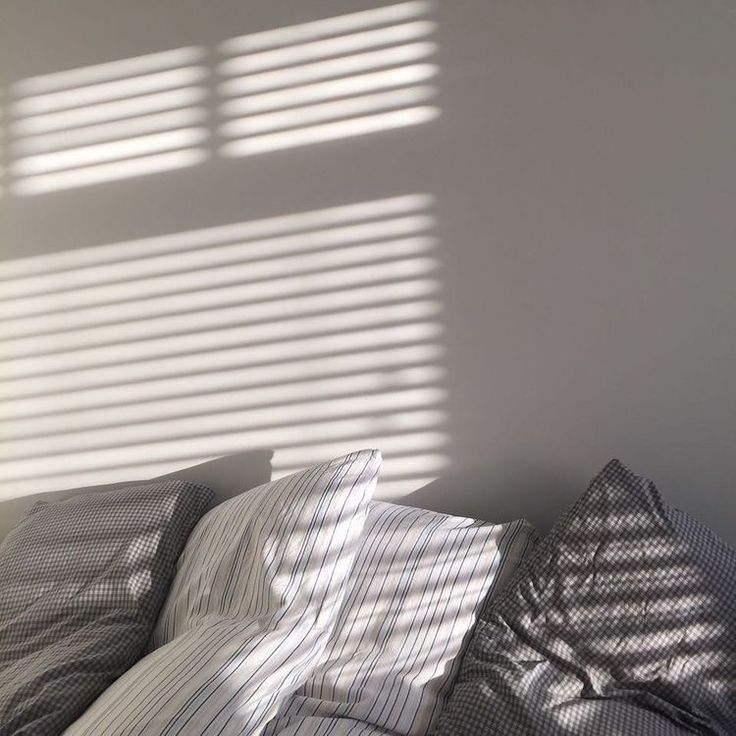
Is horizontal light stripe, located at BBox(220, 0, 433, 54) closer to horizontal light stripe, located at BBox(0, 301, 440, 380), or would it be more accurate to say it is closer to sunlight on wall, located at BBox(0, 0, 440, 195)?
sunlight on wall, located at BBox(0, 0, 440, 195)

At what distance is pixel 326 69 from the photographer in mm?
1979

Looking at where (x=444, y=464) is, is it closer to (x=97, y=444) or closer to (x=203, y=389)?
(x=203, y=389)

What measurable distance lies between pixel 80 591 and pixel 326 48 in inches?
49.1

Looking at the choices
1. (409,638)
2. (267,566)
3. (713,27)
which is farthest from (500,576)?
(713,27)

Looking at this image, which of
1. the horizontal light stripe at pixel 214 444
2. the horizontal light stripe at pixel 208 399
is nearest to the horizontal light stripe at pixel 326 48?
the horizontal light stripe at pixel 208 399

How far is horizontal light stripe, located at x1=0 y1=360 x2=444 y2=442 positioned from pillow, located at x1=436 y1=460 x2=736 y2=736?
50cm

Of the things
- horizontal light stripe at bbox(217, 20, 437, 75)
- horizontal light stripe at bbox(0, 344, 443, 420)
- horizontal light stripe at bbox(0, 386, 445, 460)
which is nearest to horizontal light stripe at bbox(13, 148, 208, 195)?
horizontal light stripe at bbox(217, 20, 437, 75)

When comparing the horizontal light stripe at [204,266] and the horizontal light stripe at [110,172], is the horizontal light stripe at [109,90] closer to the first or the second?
the horizontal light stripe at [110,172]

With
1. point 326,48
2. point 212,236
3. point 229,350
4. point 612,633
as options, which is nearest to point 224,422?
point 229,350

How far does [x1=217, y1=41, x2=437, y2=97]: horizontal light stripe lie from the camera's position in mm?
1904

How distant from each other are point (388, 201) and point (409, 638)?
888 millimetres

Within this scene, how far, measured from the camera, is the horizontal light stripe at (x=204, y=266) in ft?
6.50

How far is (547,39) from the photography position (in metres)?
1.81

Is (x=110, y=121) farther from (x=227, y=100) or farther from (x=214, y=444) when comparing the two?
(x=214, y=444)
